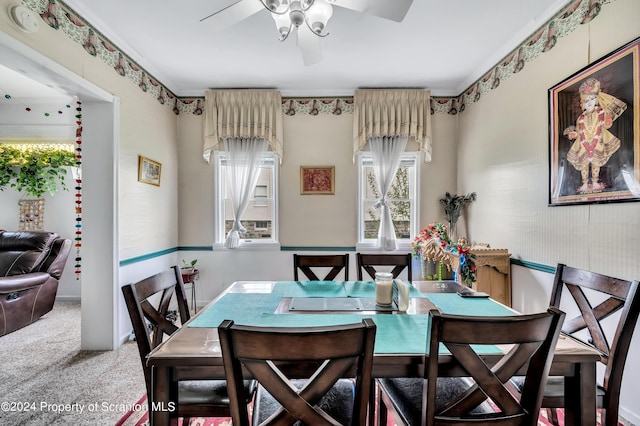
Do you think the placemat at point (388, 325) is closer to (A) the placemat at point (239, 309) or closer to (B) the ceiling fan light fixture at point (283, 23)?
(A) the placemat at point (239, 309)

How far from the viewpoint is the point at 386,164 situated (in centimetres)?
361

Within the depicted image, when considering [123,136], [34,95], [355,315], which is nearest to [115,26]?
[123,136]

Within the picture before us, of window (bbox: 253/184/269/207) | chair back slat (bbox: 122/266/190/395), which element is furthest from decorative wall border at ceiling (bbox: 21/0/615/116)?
chair back slat (bbox: 122/266/190/395)

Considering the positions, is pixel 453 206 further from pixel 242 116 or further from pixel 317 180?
pixel 242 116

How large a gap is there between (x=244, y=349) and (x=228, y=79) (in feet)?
10.8

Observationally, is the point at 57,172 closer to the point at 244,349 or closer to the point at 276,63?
the point at 276,63

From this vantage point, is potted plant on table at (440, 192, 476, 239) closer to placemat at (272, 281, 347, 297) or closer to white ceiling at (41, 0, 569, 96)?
white ceiling at (41, 0, 569, 96)

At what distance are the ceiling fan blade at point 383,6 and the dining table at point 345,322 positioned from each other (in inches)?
62.0

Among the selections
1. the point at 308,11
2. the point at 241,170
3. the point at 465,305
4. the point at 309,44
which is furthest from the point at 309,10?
the point at 241,170

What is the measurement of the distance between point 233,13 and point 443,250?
8.50 ft

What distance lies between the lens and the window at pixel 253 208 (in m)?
3.73

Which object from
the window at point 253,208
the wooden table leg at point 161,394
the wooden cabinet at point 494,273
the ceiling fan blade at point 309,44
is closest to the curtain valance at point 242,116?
the window at point 253,208

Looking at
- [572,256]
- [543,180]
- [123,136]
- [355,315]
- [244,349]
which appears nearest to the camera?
[244,349]

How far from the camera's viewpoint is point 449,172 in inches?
145
